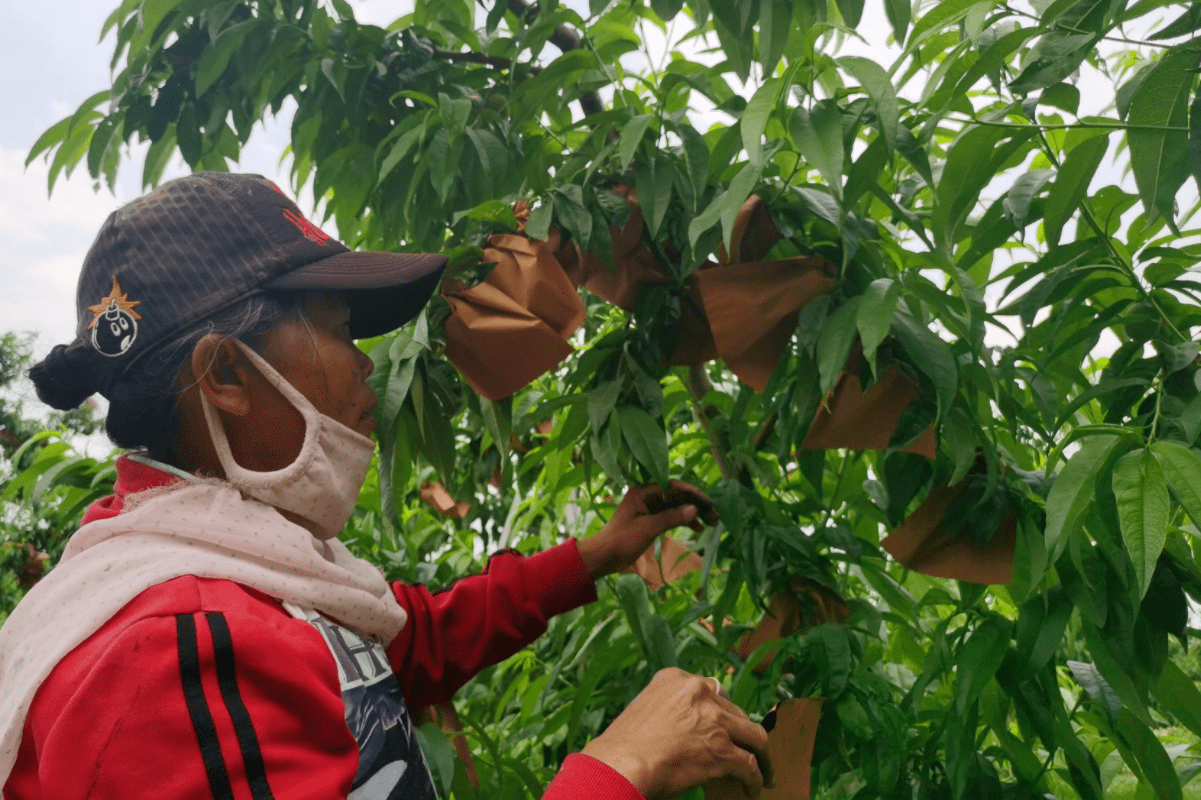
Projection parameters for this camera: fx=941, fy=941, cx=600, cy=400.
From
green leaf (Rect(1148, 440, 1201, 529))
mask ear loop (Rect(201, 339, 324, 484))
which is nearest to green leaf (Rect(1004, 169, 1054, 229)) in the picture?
green leaf (Rect(1148, 440, 1201, 529))

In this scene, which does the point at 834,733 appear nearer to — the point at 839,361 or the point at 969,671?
the point at 969,671

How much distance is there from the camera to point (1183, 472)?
19.6 inches

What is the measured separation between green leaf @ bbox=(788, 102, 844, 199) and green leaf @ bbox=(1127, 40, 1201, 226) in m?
0.16

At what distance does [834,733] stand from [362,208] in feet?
2.54

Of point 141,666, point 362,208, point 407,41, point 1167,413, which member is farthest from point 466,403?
point 1167,413

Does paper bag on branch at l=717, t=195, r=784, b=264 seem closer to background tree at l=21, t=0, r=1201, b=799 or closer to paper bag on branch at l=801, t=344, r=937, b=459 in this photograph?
background tree at l=21, t=0, r=1201, b=799

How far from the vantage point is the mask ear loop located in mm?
687

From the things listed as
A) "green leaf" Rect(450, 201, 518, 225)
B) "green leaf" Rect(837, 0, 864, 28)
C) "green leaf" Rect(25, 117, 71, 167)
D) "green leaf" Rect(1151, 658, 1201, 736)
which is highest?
"green leaf" Rect(25, 117, 71, 167)

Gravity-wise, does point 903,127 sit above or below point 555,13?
below

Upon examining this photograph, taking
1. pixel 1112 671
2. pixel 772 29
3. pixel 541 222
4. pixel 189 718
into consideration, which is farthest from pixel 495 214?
pixel 1112 671

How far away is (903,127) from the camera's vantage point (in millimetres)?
637

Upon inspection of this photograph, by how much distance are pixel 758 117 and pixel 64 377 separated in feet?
1.86

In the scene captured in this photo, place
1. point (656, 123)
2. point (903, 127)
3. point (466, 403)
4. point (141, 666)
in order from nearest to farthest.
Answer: point (141, 666)
point (903, 127)
point (656, 123)
point (466, 403)

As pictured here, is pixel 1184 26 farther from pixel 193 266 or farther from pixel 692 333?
pixel 193 266
